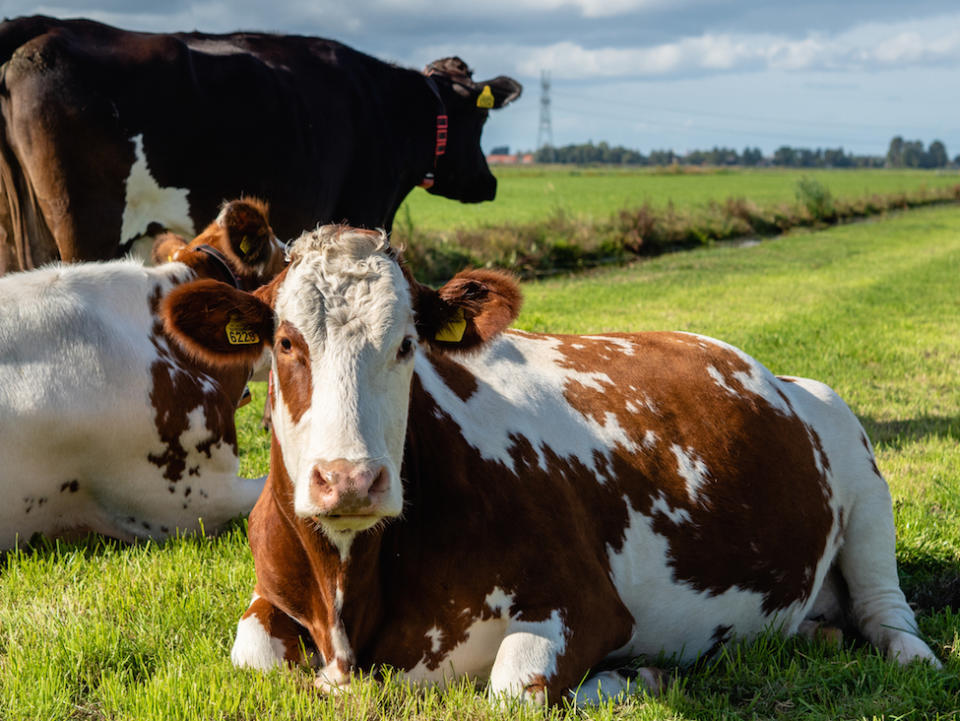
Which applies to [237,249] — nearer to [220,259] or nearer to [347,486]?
[220,259]

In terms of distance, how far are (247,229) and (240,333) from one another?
274cm

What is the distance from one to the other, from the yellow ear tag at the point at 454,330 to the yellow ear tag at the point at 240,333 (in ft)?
2.08

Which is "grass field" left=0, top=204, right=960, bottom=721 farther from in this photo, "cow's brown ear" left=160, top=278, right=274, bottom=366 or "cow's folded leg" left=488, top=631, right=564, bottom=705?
"cow's brown ear" left=160, top=278, right=274, bottom=366

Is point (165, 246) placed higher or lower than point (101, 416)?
higher

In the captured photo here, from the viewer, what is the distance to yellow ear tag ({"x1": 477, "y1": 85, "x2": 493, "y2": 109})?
10.0 m

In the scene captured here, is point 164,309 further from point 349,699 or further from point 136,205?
point 136,205

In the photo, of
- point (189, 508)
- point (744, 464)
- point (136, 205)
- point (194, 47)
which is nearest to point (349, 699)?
point (744, 464)

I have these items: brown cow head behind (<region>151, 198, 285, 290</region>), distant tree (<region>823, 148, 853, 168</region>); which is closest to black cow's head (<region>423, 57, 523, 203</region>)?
brown cow head behind (<region>151, 198, 285, 290</region>)

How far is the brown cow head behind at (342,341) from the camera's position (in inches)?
110

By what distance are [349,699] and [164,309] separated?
4.74ft

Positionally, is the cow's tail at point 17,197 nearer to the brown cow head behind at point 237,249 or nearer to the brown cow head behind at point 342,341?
the brown cow head behind at point 237,249

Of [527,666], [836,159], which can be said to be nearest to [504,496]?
[527,666]

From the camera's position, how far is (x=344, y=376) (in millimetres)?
2965

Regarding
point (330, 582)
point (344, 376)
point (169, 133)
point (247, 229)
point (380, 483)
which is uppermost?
point (169, 133)
